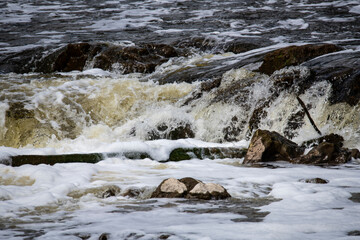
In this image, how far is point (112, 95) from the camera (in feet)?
29.3

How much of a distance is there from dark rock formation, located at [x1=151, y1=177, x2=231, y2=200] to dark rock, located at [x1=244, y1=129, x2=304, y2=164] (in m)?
1.84

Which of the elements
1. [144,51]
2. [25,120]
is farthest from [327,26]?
[25,120]

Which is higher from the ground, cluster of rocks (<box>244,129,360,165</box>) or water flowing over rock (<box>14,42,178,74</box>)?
water flowing over rock (<box>14,42,178,74</box>)

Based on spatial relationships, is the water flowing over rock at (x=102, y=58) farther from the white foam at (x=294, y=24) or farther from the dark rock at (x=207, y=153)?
the dark rock at (x=207, y=153)

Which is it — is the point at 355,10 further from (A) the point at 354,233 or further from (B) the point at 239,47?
(A) the point at 354,233

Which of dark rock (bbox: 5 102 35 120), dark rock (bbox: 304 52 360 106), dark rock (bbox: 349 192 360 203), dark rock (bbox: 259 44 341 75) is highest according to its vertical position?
dark rock (bbox: 259 44 341 75)

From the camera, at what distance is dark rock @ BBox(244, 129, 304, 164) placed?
18.4ft

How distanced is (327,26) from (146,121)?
9909 mm

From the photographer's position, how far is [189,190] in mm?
3816

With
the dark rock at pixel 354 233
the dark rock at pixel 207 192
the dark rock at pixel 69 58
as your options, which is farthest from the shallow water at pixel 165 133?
the dark rock at pixel 69 58

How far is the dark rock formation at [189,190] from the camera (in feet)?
12.3

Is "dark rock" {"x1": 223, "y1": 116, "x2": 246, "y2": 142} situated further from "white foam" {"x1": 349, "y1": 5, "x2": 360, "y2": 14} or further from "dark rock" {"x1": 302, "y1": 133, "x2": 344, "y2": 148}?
"white foam" {"x1": 349, "y1": 5, "x2": 360, "y2": 14}

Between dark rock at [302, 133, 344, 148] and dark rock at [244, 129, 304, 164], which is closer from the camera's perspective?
dark rock at [244, 129, 304, 164]

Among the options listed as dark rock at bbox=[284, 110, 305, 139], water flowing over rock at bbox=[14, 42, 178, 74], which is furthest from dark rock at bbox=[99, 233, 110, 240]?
water flowing over rock at bbox=[14, 42, 178, 74]
